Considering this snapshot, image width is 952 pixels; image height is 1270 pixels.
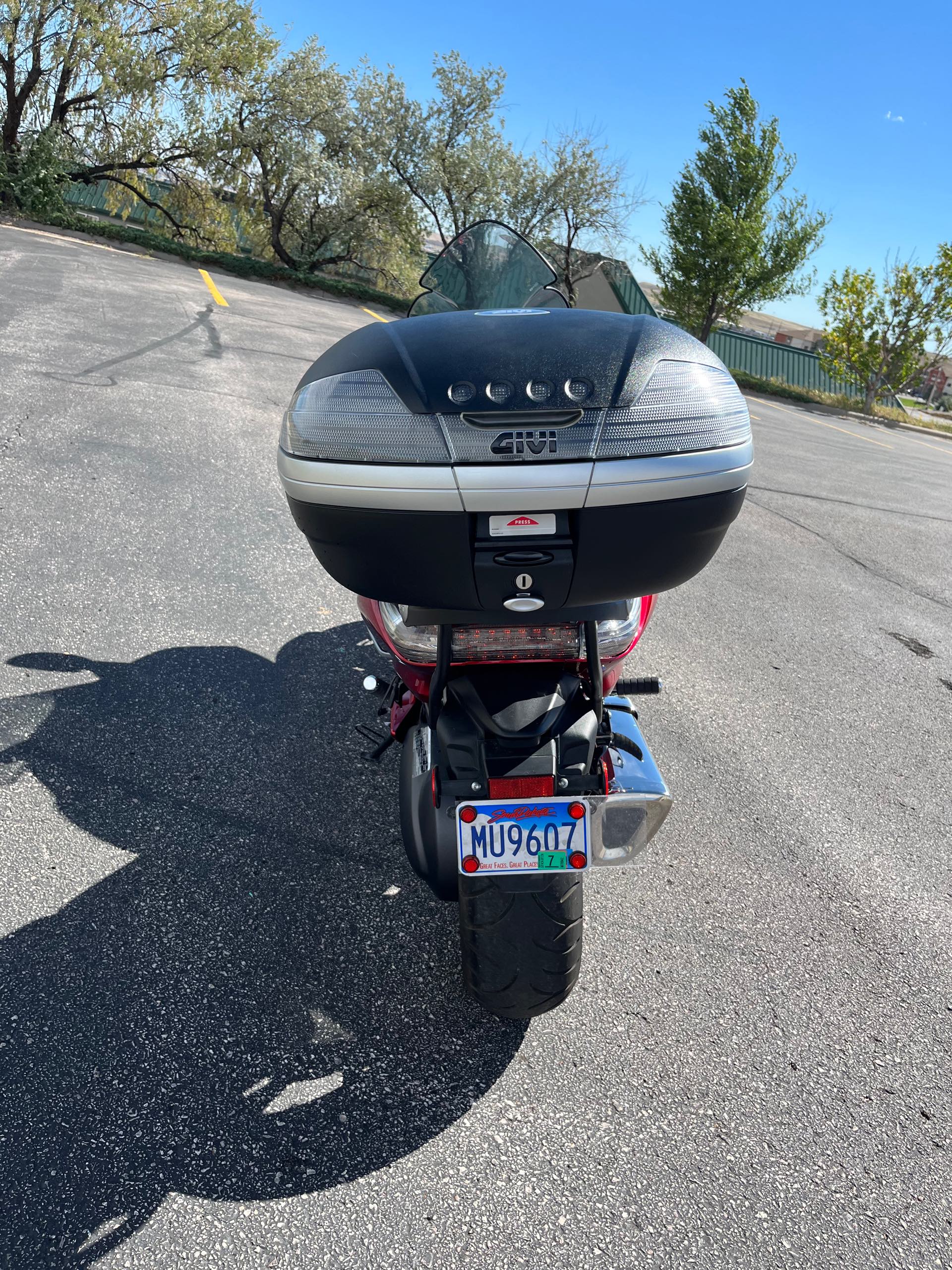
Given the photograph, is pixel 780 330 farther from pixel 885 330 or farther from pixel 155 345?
pixel 155 345

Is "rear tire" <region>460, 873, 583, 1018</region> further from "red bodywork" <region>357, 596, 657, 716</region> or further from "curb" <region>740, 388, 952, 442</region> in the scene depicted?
"curb" <region>740, 388, 952, 442</region>

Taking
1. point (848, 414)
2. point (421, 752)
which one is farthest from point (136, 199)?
point (421, 752)

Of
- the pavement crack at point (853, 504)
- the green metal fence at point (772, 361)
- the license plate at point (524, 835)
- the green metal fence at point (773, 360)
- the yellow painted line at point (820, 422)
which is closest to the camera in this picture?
the license plate at point (524, 835)

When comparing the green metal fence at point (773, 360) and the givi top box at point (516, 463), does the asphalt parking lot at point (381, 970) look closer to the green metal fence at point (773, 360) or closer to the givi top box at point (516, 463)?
the givi top box at point (516, 463)

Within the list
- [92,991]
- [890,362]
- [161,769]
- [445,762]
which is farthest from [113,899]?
[890,362]

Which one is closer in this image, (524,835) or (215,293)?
(524,835)

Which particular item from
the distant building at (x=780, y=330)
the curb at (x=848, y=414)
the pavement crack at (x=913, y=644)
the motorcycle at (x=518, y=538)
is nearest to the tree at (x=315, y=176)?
the curb at (x=848, y=414)

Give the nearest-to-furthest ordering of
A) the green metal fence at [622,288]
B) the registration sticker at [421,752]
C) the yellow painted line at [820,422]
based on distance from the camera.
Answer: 1. the registration sticker at [421,752]
2. the green metal fence at [622,288]
3. the yellow painted line at [820,422]

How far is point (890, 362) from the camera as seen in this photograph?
24.0 m

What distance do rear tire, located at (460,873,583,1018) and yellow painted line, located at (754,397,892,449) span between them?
15.9 metres

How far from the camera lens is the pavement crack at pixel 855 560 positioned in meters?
6.00

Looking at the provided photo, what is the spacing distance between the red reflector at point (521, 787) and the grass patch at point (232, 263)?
2186cm

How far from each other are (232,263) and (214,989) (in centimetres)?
2549

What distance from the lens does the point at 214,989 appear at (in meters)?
2.23
